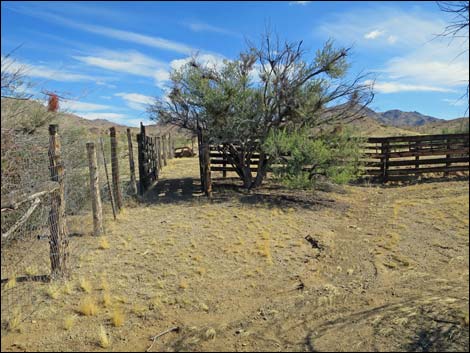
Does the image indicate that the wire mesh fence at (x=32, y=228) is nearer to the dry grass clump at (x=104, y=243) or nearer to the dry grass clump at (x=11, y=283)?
the dry grass clump at (x=11, y=283)

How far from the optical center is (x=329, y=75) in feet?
33.3

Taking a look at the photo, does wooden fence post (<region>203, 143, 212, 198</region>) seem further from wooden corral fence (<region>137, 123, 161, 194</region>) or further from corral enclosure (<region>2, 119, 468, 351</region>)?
corral enclosure (<region>2, 119, 468, 351</region>)

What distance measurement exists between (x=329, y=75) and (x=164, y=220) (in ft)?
19.9

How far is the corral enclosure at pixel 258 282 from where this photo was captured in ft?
9.80

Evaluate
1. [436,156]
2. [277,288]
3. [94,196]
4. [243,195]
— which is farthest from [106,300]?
[243,195]

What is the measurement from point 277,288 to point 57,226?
3039 mm

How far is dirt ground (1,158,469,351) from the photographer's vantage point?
2.92m

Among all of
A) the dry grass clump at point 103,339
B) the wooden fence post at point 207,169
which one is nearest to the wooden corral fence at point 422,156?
the wooden fence post at point 207,169

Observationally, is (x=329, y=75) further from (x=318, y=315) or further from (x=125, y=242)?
(x=318, y=315)

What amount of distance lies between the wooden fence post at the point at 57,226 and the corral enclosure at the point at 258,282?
0.20 metres

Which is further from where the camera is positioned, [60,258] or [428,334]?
[60,258]

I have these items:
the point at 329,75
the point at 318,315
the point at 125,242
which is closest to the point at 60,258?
the point at 125,242

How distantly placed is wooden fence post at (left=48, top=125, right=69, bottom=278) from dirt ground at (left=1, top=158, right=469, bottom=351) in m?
0.27

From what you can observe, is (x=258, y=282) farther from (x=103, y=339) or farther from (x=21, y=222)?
(x=21, y=222)
